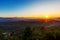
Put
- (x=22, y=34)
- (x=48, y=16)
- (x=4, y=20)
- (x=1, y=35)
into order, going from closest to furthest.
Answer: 1. (x=1, y=35)
2. (x=22, y=34)
3. (x=48, y=16)
4. (x=4, y=20)

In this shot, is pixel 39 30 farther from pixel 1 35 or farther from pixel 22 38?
pixel 1 35

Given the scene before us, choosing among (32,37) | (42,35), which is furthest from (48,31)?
(32,37)

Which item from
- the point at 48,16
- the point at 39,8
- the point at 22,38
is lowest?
the point at 22,38

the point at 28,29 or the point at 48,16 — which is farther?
the point at 48,16

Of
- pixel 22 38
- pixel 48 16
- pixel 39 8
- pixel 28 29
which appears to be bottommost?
pixel 22 38

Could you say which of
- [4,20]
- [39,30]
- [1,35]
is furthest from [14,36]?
[4,20]

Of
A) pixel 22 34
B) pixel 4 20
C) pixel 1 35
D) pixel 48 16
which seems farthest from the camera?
pixel 4 20

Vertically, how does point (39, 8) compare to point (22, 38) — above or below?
above

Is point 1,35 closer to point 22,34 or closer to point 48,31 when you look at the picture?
point 22,34

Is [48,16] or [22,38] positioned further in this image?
[48,16]
